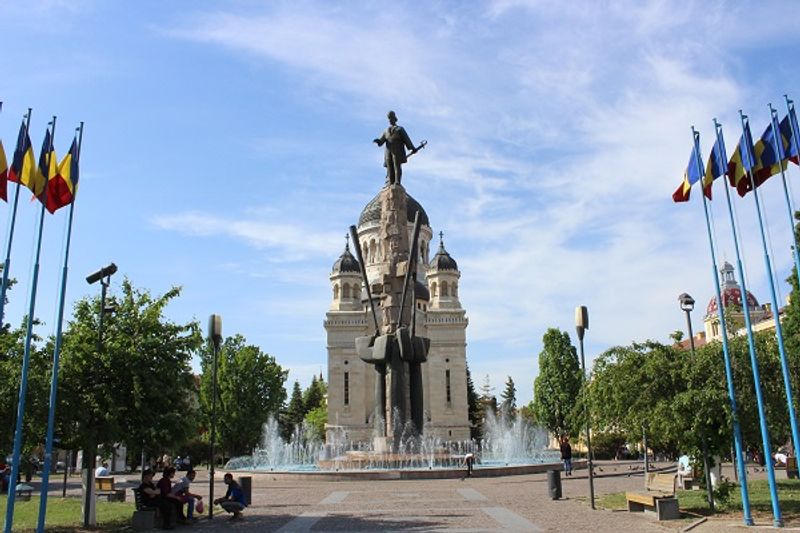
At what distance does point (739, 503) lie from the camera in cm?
1502

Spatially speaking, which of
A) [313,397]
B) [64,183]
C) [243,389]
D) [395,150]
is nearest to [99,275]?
[64,183]

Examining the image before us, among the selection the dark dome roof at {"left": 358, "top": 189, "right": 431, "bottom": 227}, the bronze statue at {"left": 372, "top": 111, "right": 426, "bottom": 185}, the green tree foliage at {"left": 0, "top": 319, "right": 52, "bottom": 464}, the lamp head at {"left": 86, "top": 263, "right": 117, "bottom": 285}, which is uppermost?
the dark dome roof at {"left": 358, "top": 189, "right": 431, "bottom": 227}

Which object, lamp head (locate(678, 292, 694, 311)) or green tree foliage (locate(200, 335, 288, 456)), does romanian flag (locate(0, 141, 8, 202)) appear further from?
green tree foliage (locate(200, 335, 288, 456))

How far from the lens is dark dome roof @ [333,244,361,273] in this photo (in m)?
77.5

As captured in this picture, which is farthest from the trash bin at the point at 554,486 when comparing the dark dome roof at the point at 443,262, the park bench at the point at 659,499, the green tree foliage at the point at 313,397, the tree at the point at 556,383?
the green tree foliage at the point at 313,397

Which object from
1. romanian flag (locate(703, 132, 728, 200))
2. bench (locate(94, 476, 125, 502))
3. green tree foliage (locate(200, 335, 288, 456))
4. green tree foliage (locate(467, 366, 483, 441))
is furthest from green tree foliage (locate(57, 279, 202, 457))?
green tree foliage (locate(467, 366, 483, 441))

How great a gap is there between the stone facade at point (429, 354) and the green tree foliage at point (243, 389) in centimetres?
1271

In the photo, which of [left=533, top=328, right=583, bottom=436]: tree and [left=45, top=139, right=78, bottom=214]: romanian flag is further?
[left=533, top=328, right=583, bottom=436]: tree

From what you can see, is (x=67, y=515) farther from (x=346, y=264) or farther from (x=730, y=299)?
(x=730, y=299)

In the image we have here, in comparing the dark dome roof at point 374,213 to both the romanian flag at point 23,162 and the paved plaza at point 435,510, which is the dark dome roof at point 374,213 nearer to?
the paved plaza at point 435,510

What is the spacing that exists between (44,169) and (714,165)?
1316 cm

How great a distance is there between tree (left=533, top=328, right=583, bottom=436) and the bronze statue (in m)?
35.7

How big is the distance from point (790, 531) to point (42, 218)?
1385 cm

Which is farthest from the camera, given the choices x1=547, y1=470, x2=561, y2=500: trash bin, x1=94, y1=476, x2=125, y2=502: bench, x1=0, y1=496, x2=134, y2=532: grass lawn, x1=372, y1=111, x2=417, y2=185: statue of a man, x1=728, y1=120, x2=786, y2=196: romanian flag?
x1=372, y1=111, x2=417, y2=185: statue of a man
